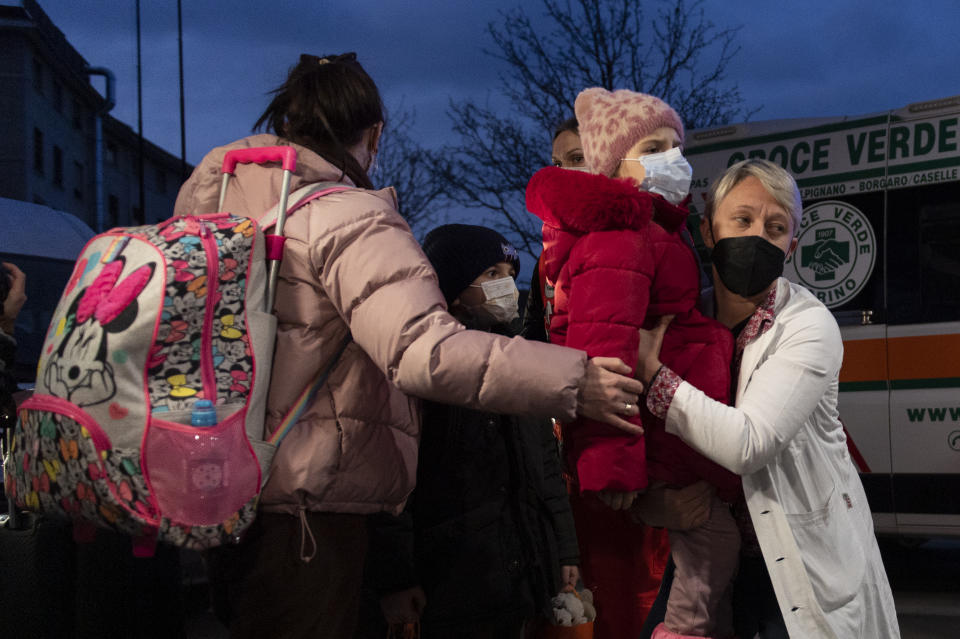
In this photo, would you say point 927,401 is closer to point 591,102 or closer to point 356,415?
point 591,102

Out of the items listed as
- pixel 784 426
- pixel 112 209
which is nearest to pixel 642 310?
pixel 784 426

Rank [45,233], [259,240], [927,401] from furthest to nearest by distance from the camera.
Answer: [45,233] → [927,401] → [259,240]

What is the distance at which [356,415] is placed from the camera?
2174mm

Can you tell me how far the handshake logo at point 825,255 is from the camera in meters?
6.69

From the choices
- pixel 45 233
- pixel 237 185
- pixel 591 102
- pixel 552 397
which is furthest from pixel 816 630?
pixel 45 233

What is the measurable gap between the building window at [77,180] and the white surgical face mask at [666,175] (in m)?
37.9

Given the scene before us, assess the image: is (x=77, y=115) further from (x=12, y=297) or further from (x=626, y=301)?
(x=626, y=301)

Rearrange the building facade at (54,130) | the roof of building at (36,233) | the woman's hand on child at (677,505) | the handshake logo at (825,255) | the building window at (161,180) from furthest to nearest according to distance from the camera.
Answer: the building window at (161,180), the building facade at (54,130), the handshake logo at (825,255), the roof of building at (36,233), the woman's hand on child at (677,505)

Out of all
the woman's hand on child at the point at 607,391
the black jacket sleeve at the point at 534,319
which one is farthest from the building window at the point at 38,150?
the woman's hand on child at the point at 607,391

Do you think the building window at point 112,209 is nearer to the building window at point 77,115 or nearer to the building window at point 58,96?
the building window at point 77,115

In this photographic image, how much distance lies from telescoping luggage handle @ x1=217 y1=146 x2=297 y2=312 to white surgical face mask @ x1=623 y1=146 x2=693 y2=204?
0.95 m

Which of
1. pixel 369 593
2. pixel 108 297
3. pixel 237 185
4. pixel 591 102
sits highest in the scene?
pixel 591 102

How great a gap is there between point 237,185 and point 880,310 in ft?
17.3

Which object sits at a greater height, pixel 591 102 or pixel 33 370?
pixel 591 102
